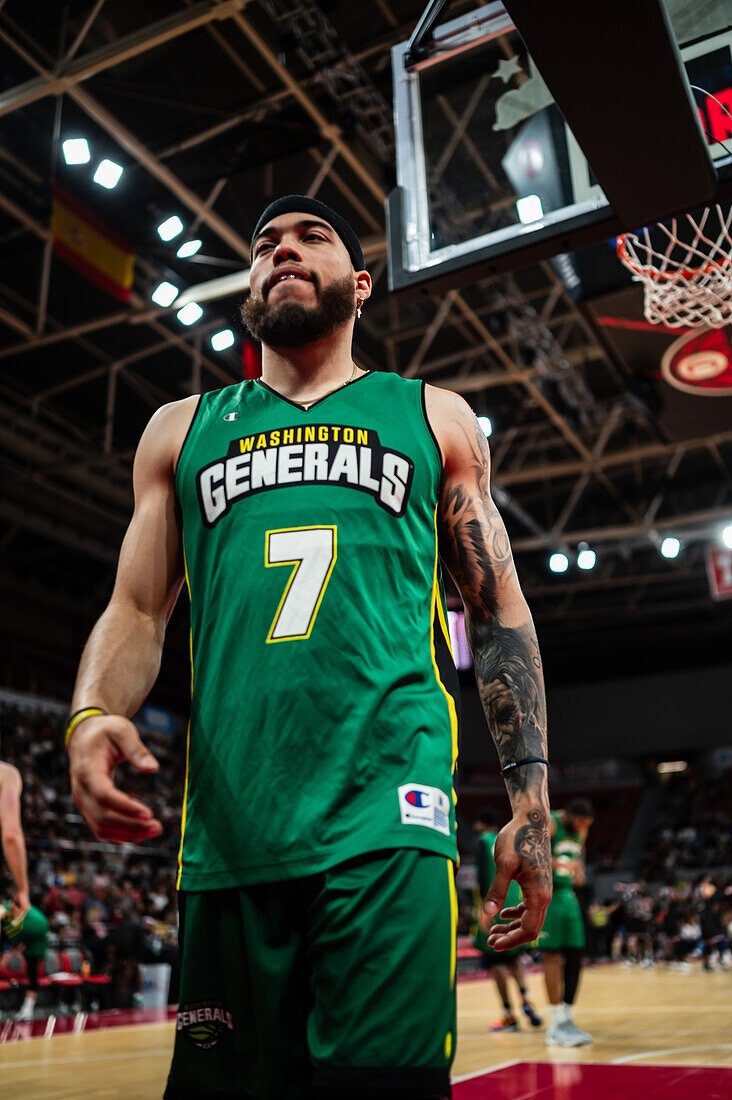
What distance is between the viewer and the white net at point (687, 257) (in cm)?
500

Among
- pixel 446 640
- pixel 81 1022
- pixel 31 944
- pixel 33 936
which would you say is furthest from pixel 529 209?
pixel 81 1022

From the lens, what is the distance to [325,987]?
52.8 inches

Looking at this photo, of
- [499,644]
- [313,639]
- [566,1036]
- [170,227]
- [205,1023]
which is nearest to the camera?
[205,1023]

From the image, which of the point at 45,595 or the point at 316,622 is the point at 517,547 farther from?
the point at 316,622

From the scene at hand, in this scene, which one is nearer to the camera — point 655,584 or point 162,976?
point 162,976

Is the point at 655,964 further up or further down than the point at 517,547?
further down

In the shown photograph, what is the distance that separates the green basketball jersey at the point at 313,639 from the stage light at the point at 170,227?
25.2 ft

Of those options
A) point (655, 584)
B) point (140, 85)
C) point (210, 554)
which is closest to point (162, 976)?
point (140, 85)

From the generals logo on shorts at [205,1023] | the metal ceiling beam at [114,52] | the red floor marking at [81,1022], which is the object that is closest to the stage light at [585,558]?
the red floor marking at [81,1022]

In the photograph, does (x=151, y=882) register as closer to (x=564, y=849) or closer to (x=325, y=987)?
(x=564, y=849)

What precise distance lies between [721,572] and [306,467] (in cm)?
1576

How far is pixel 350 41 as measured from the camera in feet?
30.3

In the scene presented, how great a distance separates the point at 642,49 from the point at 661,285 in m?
2.68

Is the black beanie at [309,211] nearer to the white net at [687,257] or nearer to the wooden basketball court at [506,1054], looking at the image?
the white net at [687,257]
